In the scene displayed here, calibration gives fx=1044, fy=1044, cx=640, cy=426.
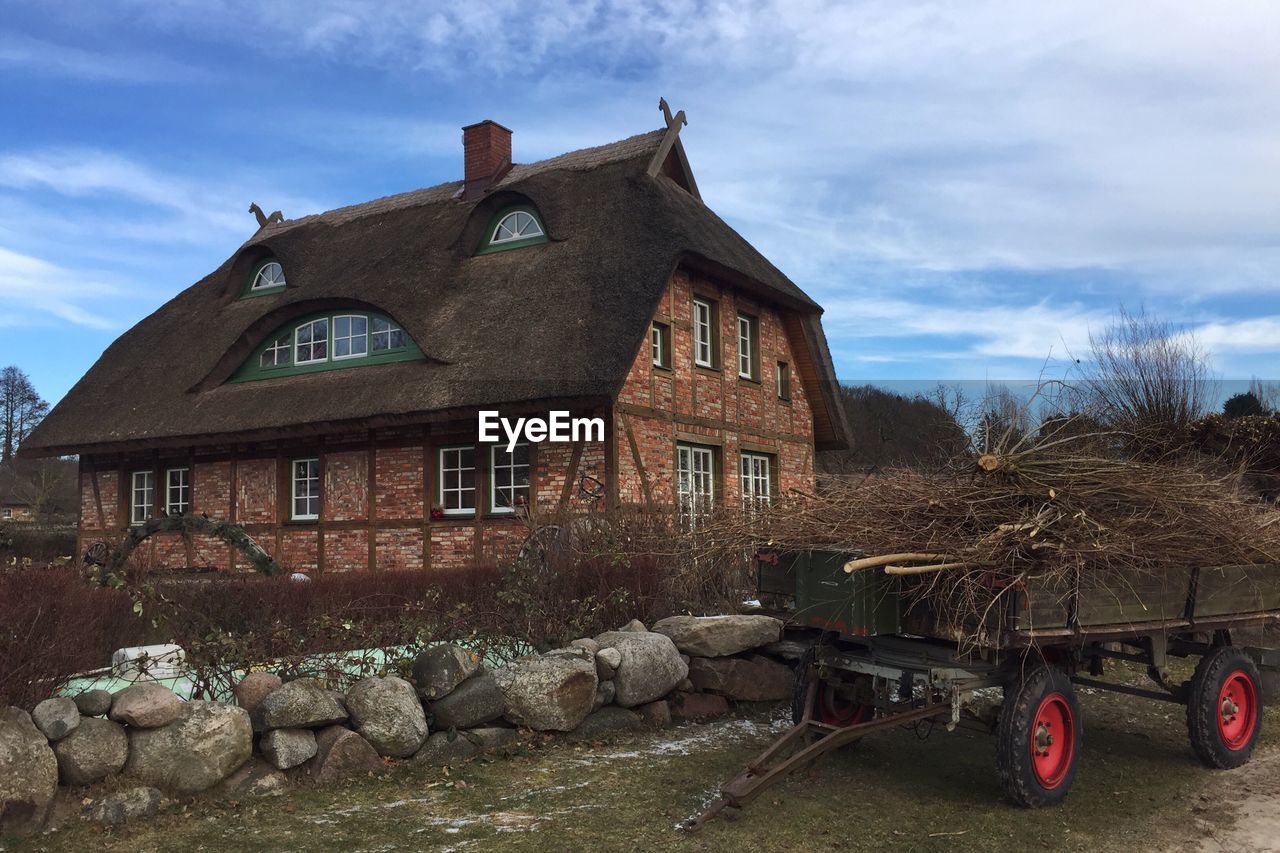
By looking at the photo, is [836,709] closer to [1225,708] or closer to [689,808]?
[689,808]

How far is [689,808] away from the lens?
5.10m

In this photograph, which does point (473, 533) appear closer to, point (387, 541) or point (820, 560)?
point (387, 541)

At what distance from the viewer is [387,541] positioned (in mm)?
14391

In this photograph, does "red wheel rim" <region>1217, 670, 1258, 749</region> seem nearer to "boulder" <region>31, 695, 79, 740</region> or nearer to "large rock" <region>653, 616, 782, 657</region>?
"large rock" <region>653, 616, 782, 657</region>

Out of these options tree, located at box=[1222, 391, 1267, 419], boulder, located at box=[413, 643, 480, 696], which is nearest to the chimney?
boulder, located at box=[413, 643, 480, 696]

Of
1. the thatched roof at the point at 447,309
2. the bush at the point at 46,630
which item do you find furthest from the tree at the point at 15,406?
the bush at the point at 46,630

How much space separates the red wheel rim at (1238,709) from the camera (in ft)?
20.0

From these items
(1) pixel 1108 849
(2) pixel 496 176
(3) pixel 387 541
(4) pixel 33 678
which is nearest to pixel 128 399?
(3) pixel 387 541

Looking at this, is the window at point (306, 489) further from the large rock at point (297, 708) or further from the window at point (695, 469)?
the large rock at point (297, 708)

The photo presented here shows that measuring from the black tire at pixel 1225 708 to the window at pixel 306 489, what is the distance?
12.4m

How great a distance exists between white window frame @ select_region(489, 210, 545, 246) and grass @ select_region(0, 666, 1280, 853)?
10423mm

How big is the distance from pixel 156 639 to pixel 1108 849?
17.5ft

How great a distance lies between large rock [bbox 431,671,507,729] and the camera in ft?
19.4

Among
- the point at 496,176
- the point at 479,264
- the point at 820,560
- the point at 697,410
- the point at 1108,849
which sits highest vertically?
the point at 496,176
